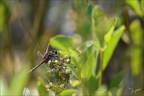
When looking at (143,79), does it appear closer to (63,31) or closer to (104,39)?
(104,39)

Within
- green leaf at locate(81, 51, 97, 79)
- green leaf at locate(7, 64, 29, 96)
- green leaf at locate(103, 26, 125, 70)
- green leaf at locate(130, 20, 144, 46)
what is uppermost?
green leaf at locate(130, 20, 144, 46)

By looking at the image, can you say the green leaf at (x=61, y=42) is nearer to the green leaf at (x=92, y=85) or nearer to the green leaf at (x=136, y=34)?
the green leaf at (x=92, y=85)

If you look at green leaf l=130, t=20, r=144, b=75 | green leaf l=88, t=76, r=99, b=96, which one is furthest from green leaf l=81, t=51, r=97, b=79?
green leaf l=130, t=20, r=144, b=75

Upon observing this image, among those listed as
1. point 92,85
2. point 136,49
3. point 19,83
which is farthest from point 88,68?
point 136,49

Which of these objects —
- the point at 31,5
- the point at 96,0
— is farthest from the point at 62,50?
the point at 31,5

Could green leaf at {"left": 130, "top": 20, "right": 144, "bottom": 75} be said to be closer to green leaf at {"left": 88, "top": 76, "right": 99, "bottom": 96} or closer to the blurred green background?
the blurred green background

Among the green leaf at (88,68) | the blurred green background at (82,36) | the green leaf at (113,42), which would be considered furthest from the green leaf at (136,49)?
the green leaf at (88,68)

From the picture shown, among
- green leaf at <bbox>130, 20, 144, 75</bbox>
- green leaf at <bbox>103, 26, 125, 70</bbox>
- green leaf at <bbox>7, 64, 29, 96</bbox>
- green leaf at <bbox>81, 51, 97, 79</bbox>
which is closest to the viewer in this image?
green leaf at <bbox>7, 64, 29, 96</bbox>
